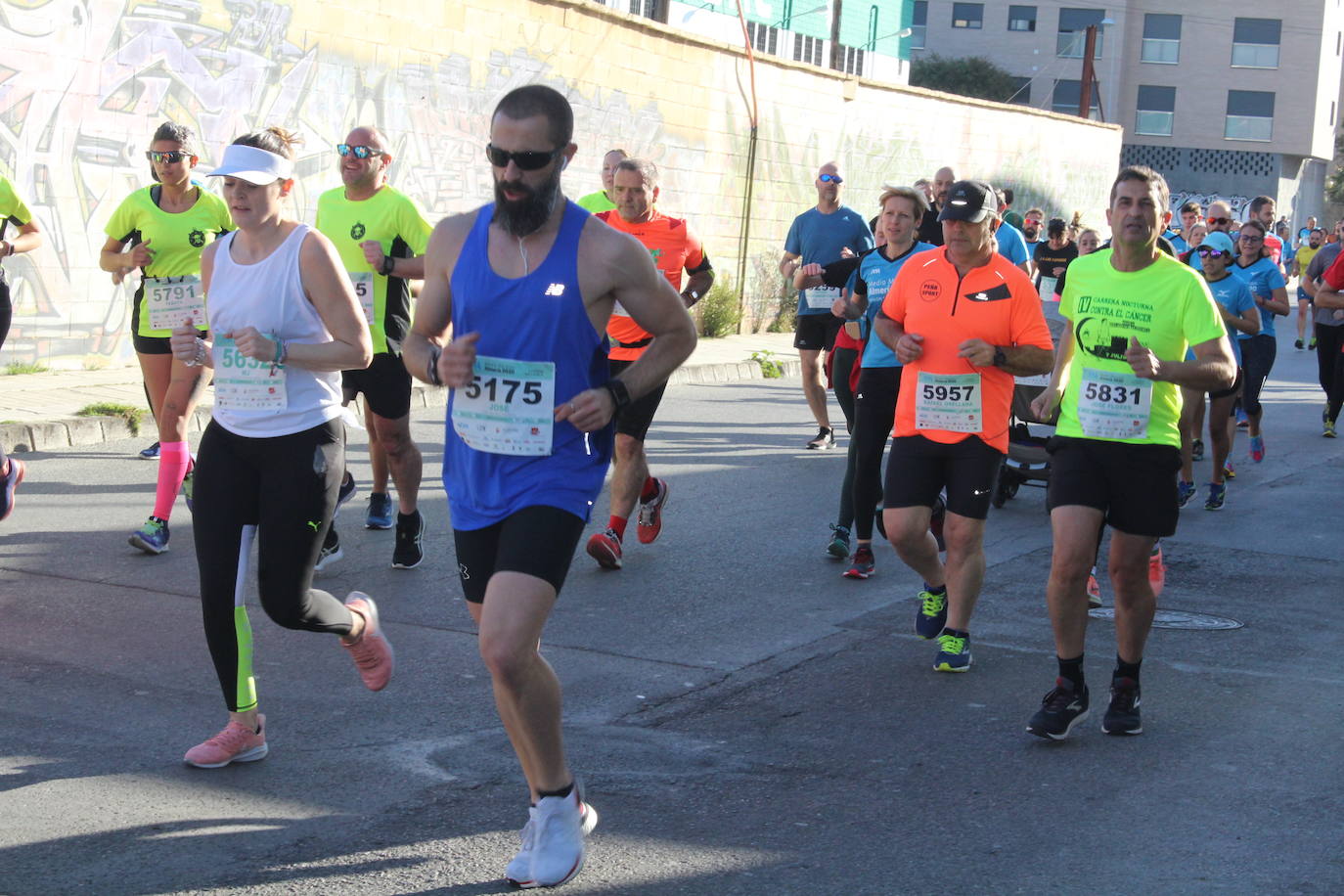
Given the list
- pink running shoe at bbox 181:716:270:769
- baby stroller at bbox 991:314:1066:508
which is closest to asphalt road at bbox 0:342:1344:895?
pink running shoe at bbox 181:716:270:769

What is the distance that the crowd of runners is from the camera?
13.3 feet

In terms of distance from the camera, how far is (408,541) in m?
7.68

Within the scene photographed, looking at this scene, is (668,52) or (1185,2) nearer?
(668,52)

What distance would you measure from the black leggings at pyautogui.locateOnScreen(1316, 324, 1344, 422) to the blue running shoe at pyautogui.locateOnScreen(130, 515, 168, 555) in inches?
382

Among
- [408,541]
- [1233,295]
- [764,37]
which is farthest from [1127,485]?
[764,37]

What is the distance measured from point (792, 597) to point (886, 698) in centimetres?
164

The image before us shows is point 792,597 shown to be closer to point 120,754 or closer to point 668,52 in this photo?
point 120,754

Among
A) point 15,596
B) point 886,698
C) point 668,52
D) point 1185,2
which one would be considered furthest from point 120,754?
point 1185,2

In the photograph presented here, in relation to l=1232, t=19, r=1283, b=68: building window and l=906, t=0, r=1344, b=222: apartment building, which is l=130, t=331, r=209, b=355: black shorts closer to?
l=906, t=0, r=1344, b=222: apartment building

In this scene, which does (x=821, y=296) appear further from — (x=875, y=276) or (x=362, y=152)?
(x=362, y=152)

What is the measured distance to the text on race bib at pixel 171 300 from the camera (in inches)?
322

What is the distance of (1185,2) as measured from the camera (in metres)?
65.9

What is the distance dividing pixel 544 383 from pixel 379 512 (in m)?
4.76

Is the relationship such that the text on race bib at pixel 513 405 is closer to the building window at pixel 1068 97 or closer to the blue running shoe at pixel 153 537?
the blue running shoe at pixel 153 537
